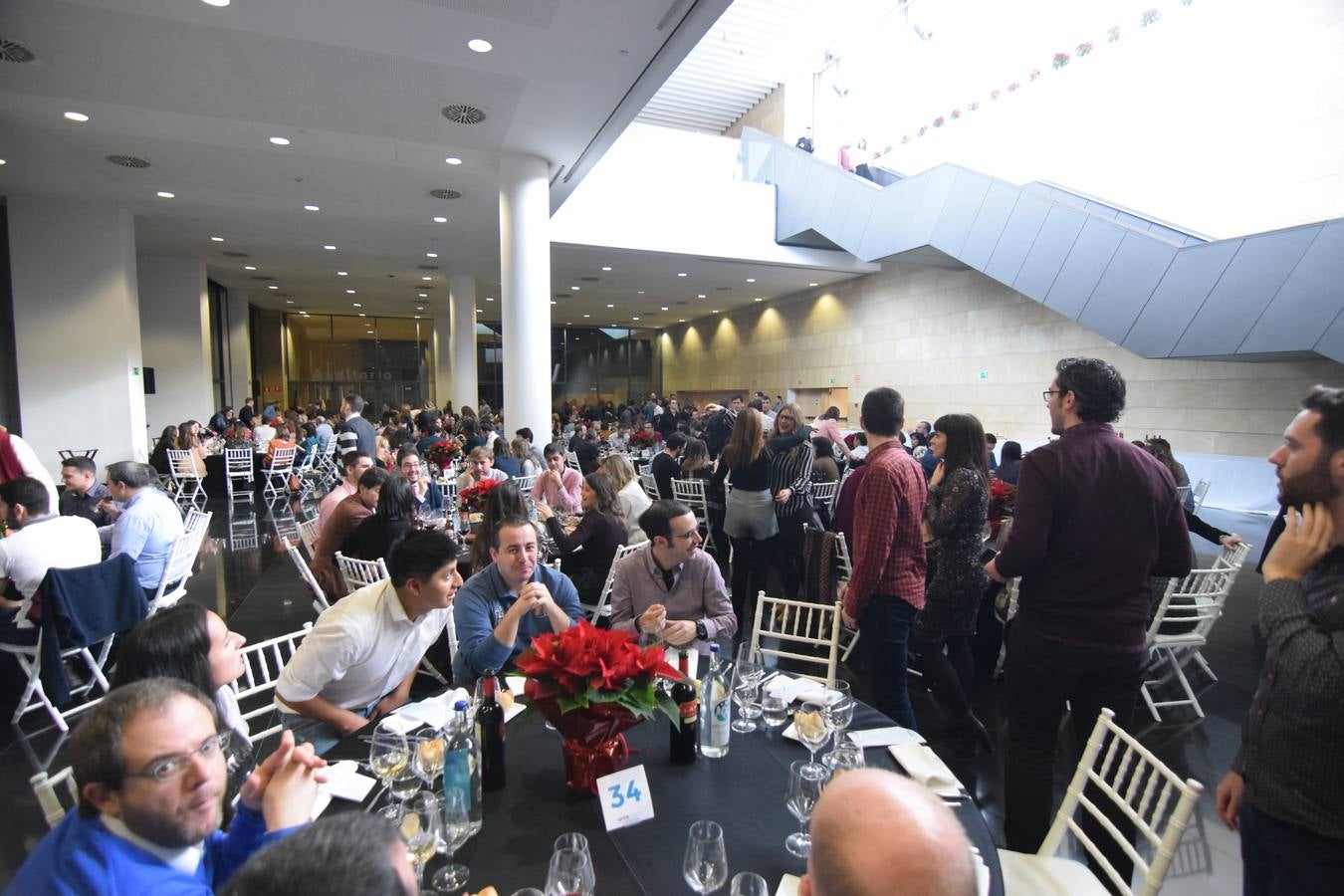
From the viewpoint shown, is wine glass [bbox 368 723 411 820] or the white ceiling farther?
the white ceiling

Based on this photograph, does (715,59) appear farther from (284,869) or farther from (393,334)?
(284,869)

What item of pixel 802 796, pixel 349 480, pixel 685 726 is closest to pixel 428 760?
pixel 685 726

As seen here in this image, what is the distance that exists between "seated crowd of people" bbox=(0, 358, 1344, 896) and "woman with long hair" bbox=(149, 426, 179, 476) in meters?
5.08

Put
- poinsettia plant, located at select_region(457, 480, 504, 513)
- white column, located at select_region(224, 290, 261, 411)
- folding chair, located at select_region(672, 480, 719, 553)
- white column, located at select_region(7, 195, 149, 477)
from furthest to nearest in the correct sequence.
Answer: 1. white column, located at select_region(224, 290, 261, 411)
2. white column, located at select_region(7, 195, 149, 477)
3. folding chair, located at select_region(672, 480, 719, 553)
4. poinsettia plant, located at select_region(457, 480, 504, 513)

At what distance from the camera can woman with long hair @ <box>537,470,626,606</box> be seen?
4207 mm

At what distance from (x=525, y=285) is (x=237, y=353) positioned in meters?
15.1

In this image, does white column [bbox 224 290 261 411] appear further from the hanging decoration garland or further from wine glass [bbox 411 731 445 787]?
wine glass [bbox 411 731 445 787]

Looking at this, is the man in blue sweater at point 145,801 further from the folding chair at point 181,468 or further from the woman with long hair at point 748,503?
the folding chair at point 181,468

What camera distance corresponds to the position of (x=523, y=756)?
1.82m

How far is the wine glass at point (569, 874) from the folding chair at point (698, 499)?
5386 mm

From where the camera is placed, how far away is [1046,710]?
2193 millimetres

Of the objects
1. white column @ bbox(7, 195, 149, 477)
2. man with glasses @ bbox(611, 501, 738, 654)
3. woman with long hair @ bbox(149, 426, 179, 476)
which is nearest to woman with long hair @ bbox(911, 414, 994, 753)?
man with glasses @ bbox(611, 501, 738, 654)

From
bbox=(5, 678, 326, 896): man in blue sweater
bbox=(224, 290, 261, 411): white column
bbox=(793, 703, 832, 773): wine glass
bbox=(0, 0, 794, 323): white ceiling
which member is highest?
bbox=(0, 0, 794, 323): white ceiling

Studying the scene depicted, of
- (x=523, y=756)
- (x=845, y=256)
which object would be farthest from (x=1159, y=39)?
(x=523, y=756)
